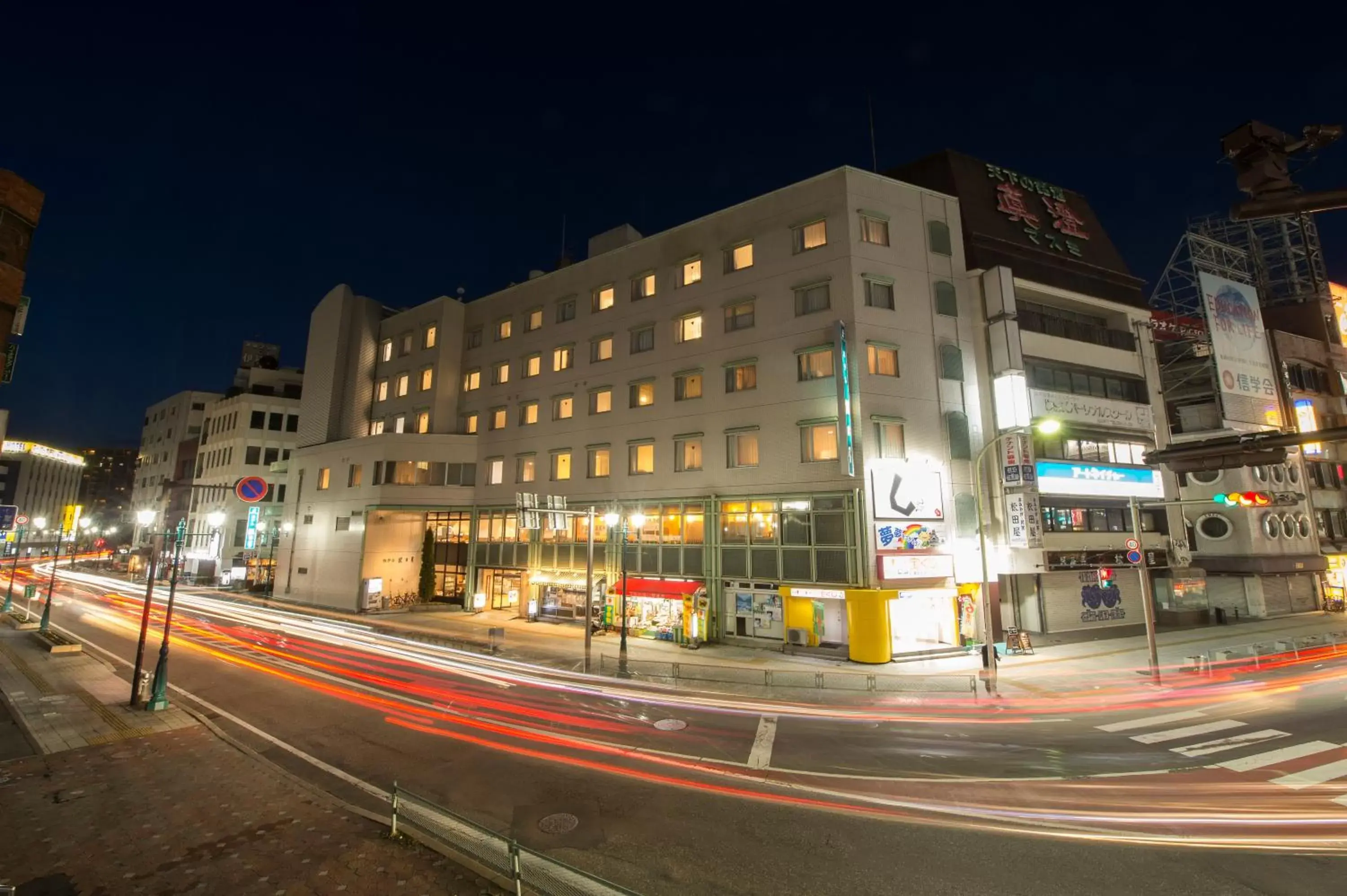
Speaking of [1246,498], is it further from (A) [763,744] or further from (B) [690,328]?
(B) [690,328]

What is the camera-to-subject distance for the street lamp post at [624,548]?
23.3 meters

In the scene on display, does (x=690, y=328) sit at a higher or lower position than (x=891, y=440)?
higher

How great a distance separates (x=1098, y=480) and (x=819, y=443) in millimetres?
16744

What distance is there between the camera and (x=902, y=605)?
1067 inches

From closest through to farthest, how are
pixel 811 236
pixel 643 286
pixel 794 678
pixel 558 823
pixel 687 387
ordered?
pixel 558 823, pixel 794 678, pixel 811 236, pixel 687 387, pixel 643 286

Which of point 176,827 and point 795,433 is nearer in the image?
point 176,827

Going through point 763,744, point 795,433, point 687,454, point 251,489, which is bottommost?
point 763,744

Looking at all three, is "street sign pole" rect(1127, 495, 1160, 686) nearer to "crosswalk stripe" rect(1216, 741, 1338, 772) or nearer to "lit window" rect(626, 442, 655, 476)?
"crosswalk stripe" rect(1216, 741, 1338, 772)

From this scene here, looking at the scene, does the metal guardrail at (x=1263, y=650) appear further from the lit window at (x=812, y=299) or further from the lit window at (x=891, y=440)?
the lit window at (x=812, y=299)

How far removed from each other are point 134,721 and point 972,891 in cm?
2070

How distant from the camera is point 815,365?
29297 mm

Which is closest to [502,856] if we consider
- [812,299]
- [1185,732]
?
[1185,732]

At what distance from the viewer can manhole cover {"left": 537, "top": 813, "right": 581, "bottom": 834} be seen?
10.3 metres

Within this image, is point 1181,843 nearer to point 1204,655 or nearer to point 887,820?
point 887,820
